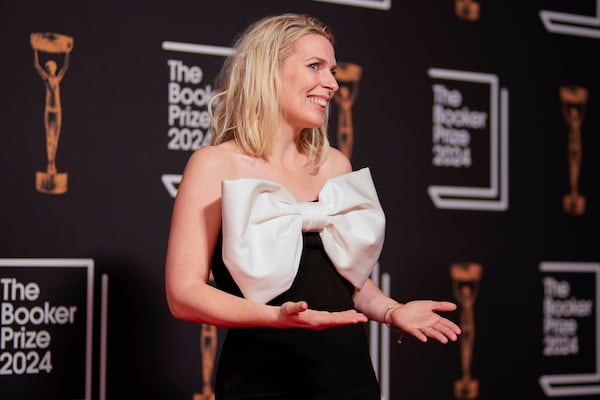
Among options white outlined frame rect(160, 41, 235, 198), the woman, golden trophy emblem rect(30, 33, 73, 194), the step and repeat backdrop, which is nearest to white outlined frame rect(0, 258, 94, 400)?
the step and repeat backdrop

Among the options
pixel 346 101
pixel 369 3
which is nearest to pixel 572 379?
pixel 346 101

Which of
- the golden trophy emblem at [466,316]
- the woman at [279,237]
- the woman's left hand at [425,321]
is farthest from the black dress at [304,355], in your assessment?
the golden trophy emblem at [466,316]

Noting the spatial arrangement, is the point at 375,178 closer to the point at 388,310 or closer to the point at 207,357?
the point at 207,357

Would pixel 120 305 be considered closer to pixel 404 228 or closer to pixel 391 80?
pixel 404 228

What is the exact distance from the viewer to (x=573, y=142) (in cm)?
343

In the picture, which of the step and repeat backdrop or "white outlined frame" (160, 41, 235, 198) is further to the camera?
"white outlined frame" (160, 41, 235, 198)

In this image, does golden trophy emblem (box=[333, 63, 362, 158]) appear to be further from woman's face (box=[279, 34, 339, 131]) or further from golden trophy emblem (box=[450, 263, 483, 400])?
woman's face (box=[279, 34, 339, 131])

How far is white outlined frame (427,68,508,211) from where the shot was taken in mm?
3176

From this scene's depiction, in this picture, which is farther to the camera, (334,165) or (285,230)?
(334,165)

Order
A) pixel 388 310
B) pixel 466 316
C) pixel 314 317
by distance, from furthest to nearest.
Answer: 1. pixel 466 316
2. pixel 388 310
3. pixel 314 317

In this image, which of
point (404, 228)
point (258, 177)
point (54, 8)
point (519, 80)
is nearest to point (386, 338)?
point (404, 228)

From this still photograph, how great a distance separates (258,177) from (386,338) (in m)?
1.44

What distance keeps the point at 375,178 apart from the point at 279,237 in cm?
146

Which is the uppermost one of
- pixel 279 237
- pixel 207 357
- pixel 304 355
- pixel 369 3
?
pixel 369 3
